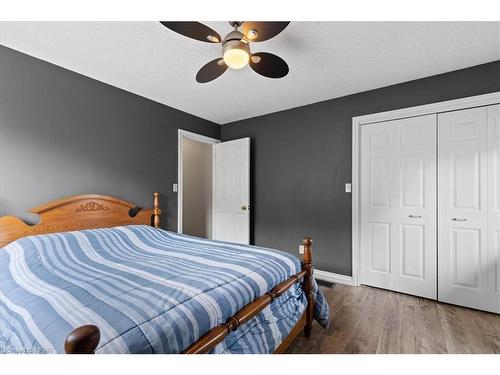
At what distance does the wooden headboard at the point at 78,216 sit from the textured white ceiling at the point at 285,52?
1265mm

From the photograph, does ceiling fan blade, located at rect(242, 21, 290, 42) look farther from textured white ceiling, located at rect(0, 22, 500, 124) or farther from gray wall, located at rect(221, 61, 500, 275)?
gray wall, located at rect(221, 61, 500, 275)

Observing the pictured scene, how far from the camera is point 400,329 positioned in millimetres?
1932

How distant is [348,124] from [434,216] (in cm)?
136

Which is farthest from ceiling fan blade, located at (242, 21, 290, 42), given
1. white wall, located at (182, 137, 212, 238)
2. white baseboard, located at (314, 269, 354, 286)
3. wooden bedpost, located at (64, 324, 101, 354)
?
white wall, located at (182, 137, 212, 238)

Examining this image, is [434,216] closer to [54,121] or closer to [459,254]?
[459,254]

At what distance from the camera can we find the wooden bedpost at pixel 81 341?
23.3 inches

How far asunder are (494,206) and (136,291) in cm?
296

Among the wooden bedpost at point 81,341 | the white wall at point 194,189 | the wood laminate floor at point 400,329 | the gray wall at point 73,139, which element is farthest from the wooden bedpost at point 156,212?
the wooden bedpost at point 81,341

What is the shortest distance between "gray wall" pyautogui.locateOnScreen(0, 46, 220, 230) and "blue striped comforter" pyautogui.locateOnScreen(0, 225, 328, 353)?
584 mm

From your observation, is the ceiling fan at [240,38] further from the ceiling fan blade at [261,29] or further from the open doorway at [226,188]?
the open doorway at [226,188]

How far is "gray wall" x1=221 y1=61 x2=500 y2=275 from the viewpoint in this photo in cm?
267

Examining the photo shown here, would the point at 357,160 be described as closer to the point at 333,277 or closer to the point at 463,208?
the point at 463,208

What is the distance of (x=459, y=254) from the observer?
2328mm
